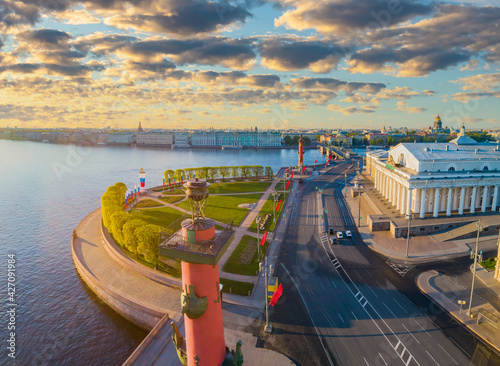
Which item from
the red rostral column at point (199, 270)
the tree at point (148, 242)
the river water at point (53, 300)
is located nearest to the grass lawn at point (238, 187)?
the river water at point (53, 300)

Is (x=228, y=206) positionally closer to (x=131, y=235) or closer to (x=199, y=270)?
(x=131, y=235)

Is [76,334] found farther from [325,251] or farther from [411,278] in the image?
[411,278]

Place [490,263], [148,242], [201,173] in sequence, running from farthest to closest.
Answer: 1. [201,173]
2. [490,263]
3. [148,242]

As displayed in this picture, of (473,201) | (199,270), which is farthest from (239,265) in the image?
(473,201)

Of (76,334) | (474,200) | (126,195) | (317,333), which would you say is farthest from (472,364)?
(126,195)

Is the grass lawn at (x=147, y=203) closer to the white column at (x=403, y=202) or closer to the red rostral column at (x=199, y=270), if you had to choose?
the white column at (x=403, y=202)
